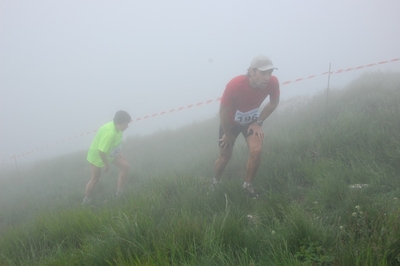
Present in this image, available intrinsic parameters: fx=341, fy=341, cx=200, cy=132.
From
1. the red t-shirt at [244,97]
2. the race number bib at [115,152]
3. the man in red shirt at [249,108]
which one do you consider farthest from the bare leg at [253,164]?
the race number bib at [115,152]

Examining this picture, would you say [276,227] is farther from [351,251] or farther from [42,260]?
[42,260]

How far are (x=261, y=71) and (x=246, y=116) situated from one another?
781 mm

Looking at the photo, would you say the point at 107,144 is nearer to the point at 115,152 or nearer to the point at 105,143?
the point at 105,143

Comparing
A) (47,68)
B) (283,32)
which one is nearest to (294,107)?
(283,32)

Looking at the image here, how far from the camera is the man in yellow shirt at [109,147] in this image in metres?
6.62

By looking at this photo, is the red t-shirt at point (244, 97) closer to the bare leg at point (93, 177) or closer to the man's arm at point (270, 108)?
the man's arm at point (270, 108)

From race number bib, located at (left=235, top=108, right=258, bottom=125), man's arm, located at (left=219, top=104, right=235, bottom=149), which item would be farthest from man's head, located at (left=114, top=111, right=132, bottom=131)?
race number bib, located at (left=235, top=108, right=258, bottom=125)

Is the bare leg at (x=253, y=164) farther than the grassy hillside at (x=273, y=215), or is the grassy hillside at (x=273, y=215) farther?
the bare leg at (x=253, y=164)

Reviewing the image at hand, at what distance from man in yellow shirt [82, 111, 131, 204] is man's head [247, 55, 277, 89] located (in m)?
2.94

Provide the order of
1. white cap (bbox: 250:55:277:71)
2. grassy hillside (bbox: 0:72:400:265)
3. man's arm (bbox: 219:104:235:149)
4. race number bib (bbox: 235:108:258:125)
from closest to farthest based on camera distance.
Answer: grassy hillside (bbox: 0:72:400:265) < white cap (bbox: 250:55:277:71) < man's arm (bbox: 219:104:235:149) < race number bib (bbox: 235:108:258:125)

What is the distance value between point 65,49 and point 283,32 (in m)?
77.4

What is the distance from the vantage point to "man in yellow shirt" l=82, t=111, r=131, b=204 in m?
6.62

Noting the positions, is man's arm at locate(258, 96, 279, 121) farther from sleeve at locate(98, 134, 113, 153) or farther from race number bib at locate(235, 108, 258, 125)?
sleeve at locate(98, 134, 113, 153)

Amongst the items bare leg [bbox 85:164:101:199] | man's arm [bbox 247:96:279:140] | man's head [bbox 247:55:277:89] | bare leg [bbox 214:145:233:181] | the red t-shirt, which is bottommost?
bare leg [bbox 85:164:101:199]
